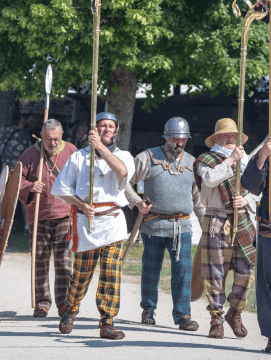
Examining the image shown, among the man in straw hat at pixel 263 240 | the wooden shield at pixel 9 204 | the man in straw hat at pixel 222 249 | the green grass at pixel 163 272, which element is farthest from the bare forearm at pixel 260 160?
the green grass at pixel 163 272

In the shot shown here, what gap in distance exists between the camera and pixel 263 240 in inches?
A: 218

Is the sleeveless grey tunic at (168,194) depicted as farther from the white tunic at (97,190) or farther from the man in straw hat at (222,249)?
the white tunic at (97,190)

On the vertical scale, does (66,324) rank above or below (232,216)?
below

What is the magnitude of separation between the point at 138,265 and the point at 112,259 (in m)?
4.84

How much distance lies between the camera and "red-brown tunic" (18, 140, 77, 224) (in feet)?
23.1

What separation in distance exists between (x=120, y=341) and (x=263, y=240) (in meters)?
1.35

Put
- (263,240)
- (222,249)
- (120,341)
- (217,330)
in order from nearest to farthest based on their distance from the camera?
1. (263,240)
2. (120,341)
3. (217,330)
4. (222,249)

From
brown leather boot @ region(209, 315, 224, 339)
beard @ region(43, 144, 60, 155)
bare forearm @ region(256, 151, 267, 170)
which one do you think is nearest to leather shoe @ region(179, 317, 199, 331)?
brown leather boot @ region(209, 315, 224, 339)

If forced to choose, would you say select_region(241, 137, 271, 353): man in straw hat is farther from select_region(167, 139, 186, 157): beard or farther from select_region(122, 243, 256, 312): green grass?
select_region(122, 243, 256, 312): green grass

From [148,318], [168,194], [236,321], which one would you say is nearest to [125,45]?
[168,194]

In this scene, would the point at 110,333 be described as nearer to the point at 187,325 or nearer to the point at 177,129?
the point at 187,325

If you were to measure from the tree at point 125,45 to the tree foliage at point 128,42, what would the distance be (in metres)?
0.02

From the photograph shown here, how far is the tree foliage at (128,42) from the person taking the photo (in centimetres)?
1123

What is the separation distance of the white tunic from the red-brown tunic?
103cm
